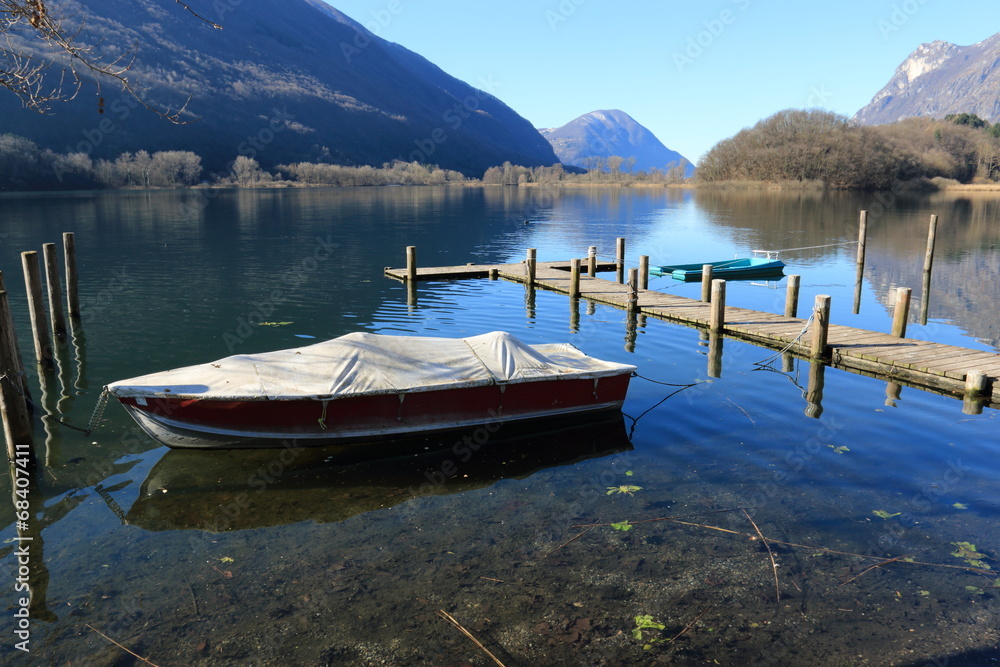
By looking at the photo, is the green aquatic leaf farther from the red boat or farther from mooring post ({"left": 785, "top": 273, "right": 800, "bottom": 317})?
mooring post ({"left": 785, "top": 273, "right": 800, "bottom": 317})

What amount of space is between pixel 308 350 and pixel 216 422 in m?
2.10

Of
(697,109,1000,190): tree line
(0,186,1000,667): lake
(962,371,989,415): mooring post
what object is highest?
(697,109,1000,190): tree line

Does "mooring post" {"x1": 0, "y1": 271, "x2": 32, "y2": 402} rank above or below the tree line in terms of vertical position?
below

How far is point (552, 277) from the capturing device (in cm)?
3194

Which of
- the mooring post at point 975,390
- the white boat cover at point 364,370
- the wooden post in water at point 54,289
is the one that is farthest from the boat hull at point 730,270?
the wooden post in water at point 54,289

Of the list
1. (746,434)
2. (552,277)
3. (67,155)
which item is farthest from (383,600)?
(67,155)

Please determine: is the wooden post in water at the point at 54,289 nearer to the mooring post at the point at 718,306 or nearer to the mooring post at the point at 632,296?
the mooring post at the point at 632,296

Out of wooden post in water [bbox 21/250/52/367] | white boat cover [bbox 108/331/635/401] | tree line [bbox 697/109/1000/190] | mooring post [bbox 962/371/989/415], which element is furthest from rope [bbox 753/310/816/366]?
tree line [bbox 697/109/1000/190]

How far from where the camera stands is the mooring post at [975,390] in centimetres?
1515

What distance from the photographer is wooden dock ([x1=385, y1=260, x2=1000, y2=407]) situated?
52.6ft

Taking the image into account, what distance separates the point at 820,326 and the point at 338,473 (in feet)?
44.5

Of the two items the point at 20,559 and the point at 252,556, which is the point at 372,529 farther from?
the point at 20,559

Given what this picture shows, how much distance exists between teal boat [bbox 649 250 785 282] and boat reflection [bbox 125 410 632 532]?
2329 cm

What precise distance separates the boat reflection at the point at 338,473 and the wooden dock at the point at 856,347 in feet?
26.5
